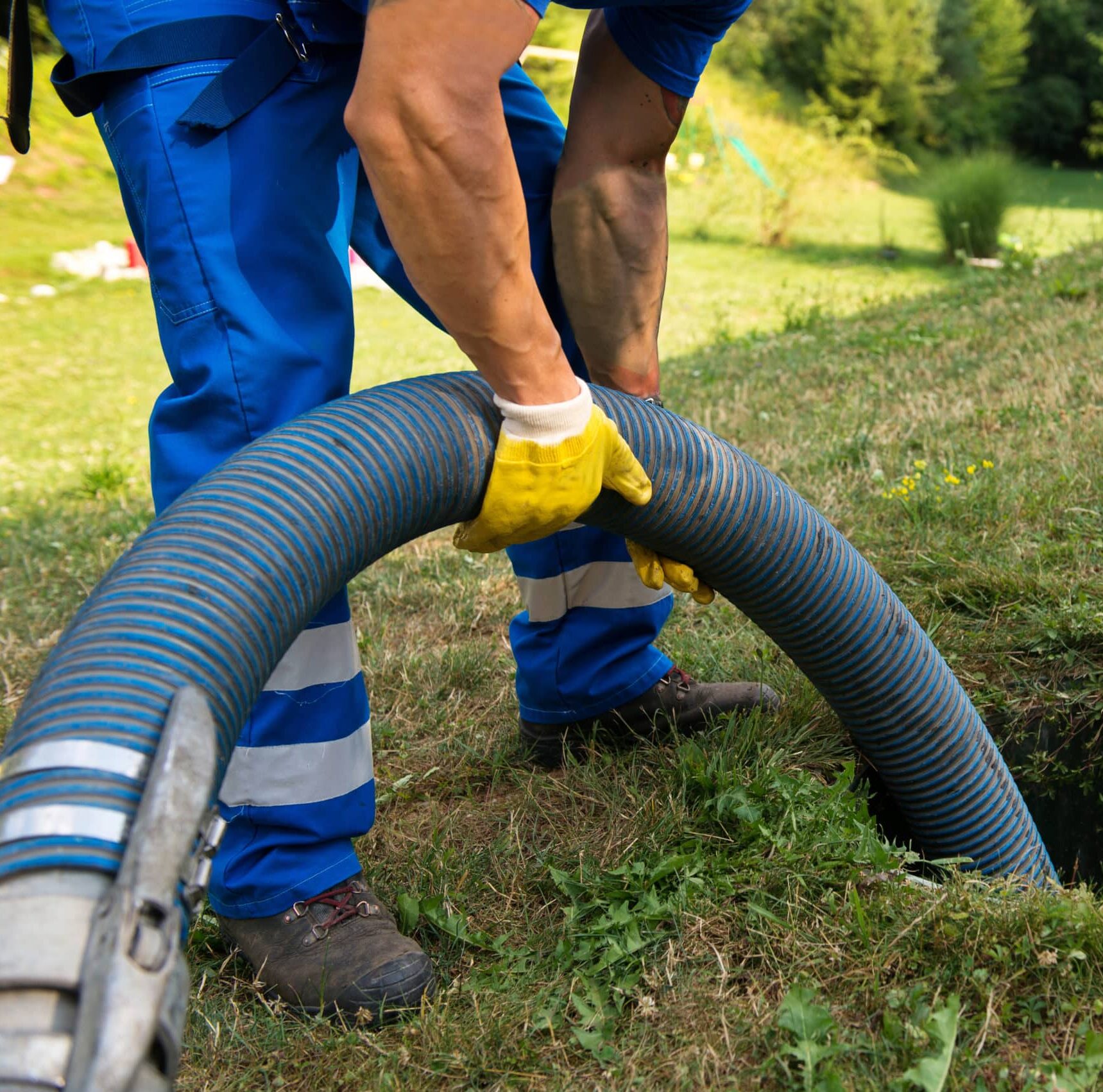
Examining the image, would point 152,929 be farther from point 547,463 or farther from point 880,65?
point 880,65

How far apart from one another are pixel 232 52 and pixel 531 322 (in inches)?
26.9

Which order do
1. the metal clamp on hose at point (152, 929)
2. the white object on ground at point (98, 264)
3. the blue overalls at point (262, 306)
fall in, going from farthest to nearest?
the white object on ground at point (98, 264) < the blue overalls at point (262, 306) < the metal clamp on hose at point (152, 929)

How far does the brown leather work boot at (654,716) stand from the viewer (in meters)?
2.27

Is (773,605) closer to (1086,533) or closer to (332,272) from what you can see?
(332,272)

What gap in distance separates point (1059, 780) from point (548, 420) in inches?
60.6

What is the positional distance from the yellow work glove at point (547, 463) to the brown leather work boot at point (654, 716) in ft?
2.41

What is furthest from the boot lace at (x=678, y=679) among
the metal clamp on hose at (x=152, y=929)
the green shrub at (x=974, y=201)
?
the green shrub at (x=974, y=201)

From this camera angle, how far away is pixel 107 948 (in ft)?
3.09

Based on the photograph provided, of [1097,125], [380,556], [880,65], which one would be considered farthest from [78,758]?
[1097,125]

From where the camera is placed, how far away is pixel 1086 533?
278 centimetres

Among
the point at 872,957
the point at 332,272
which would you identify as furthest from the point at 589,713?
the point at 332,272

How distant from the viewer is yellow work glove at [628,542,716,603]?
1.99m

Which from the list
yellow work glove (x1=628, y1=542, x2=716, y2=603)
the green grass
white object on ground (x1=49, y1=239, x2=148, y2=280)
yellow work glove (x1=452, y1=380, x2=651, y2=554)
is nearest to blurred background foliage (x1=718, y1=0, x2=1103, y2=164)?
white object on ground (x1=49, y1=239, x2=148, y2=280)

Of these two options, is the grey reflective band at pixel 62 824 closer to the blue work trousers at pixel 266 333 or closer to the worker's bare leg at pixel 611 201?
the blue work trousers at pixel 266 333
